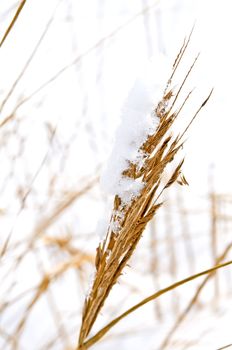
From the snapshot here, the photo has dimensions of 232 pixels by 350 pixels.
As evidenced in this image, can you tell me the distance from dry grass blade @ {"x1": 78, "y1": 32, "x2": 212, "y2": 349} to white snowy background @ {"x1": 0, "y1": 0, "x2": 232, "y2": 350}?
2 centimetres

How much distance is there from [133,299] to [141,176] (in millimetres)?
1512

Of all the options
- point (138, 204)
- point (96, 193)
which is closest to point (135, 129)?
point (138, 204)

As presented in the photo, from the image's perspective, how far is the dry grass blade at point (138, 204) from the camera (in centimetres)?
49

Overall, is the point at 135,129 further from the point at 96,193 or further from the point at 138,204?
the point at 96,193

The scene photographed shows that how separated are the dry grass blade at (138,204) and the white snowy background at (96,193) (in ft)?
0.07

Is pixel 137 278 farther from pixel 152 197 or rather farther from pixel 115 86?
pixel 115 86

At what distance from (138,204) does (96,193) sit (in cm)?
140

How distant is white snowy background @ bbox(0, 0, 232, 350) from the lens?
2.77ft

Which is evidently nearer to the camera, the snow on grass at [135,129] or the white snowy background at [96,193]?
the snow on grass at [135,129]

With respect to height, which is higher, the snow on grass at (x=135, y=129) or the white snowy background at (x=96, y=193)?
the white snowy background at (x=96, y=193)

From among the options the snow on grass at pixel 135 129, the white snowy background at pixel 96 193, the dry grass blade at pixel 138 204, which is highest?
the white snowy background at pixel 96 193

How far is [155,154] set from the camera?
50 cm

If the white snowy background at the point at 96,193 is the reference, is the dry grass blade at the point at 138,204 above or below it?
below

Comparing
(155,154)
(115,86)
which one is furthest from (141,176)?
(115,86)
